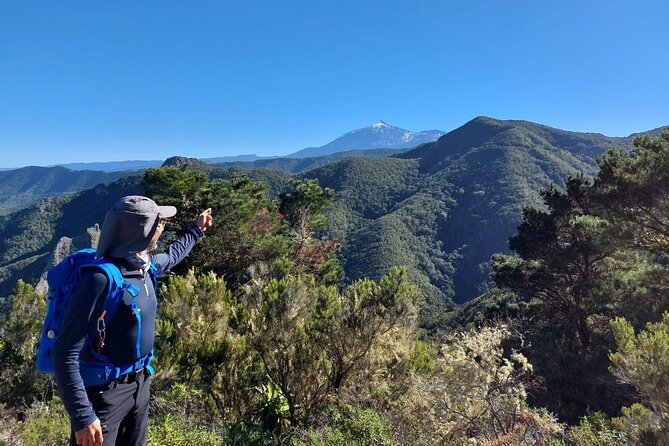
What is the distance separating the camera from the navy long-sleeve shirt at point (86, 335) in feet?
4.88

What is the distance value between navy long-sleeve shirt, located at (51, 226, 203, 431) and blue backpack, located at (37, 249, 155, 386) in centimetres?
3

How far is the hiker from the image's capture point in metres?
1.50

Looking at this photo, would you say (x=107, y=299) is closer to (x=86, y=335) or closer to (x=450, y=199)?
(x=86, y=335)

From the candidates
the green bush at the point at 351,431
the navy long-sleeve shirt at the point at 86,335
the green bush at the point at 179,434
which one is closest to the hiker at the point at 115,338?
the navy long-sleeve shirt at the point at 86,335

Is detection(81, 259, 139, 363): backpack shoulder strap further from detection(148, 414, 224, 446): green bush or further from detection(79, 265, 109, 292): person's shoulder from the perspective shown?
detection(148, 414, 224, 446): green bush

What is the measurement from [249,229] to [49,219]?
98.3 meters

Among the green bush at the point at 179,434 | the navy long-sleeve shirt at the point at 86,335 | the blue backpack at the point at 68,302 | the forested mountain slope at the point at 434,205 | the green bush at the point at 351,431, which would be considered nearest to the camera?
the navy long-sleeve shirt at the point at 86,335

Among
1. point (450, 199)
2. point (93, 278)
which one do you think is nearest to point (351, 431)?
point (93, 278)

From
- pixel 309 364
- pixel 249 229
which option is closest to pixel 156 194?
pixel 249 229

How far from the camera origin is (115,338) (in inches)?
68.4

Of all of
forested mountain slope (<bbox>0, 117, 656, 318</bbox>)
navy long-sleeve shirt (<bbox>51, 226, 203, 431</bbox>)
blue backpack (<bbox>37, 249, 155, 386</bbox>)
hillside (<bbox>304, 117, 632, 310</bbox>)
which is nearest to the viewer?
navy long-sleeve shirt (<bbox>51, 226, 203, 431</bbox>)

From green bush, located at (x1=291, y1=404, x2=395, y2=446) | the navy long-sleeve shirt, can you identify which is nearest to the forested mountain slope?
green bush, located at (x1=291, y1=404, x2=395, y2=446)

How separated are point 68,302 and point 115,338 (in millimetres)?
286

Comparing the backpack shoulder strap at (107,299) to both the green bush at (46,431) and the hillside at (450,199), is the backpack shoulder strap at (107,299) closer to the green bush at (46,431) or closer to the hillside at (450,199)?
the green bush at (46,431)
